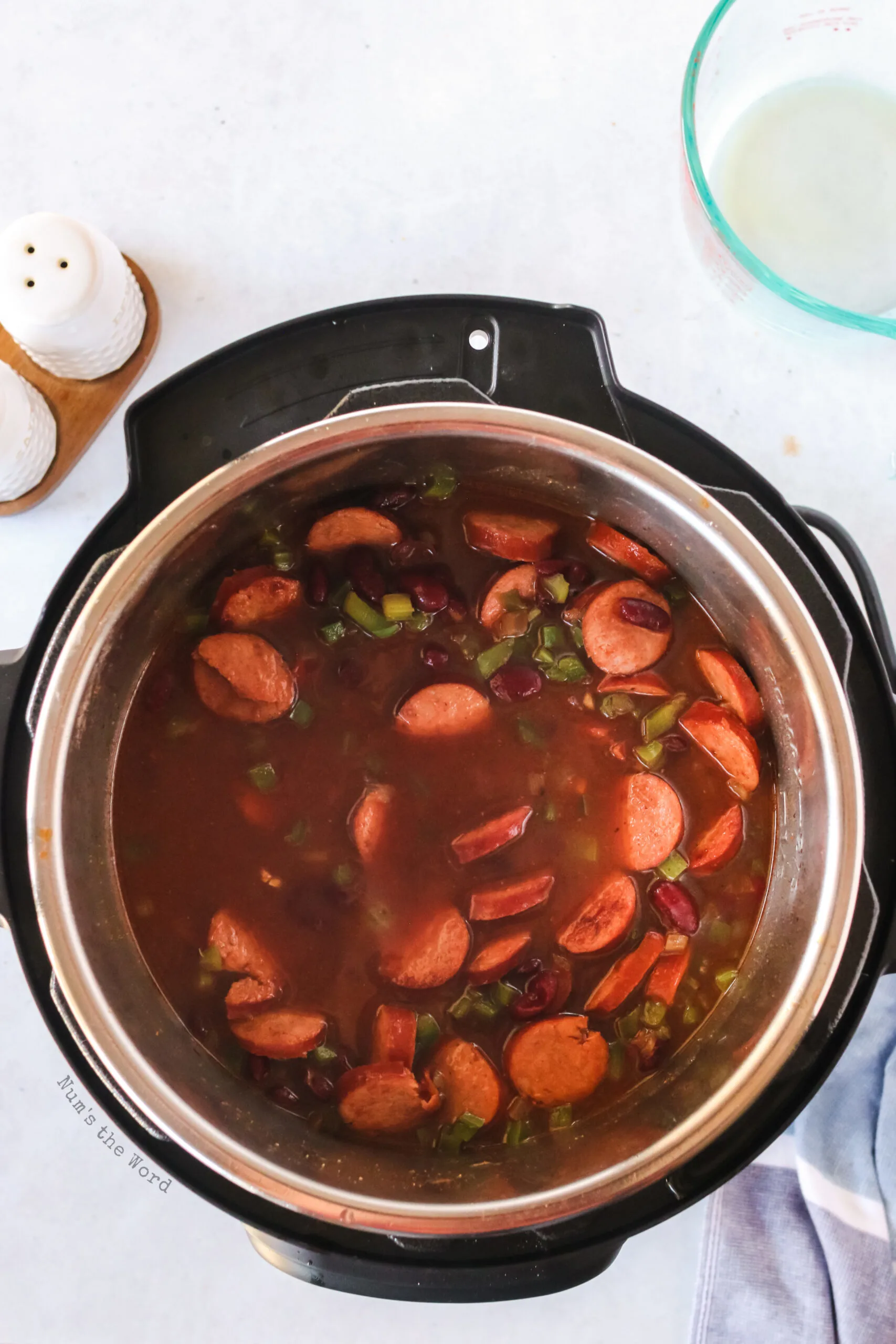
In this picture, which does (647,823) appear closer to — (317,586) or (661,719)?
(661,719)

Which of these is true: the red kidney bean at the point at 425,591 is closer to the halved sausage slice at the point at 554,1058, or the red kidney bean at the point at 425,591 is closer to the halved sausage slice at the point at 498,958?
the halved sausage slice at the point at 498,958

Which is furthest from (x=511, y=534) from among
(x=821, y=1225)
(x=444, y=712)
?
(x=821, y=1225)

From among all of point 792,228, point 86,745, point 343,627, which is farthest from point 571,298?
point 86,745

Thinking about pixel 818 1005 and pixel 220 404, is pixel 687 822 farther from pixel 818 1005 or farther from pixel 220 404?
pixel 220 404

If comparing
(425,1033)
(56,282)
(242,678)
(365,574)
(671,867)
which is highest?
(56,282)

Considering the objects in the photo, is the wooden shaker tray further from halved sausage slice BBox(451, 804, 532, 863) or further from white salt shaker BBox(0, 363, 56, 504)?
halved sausage slice BBox(451, 804, 532, 863)
